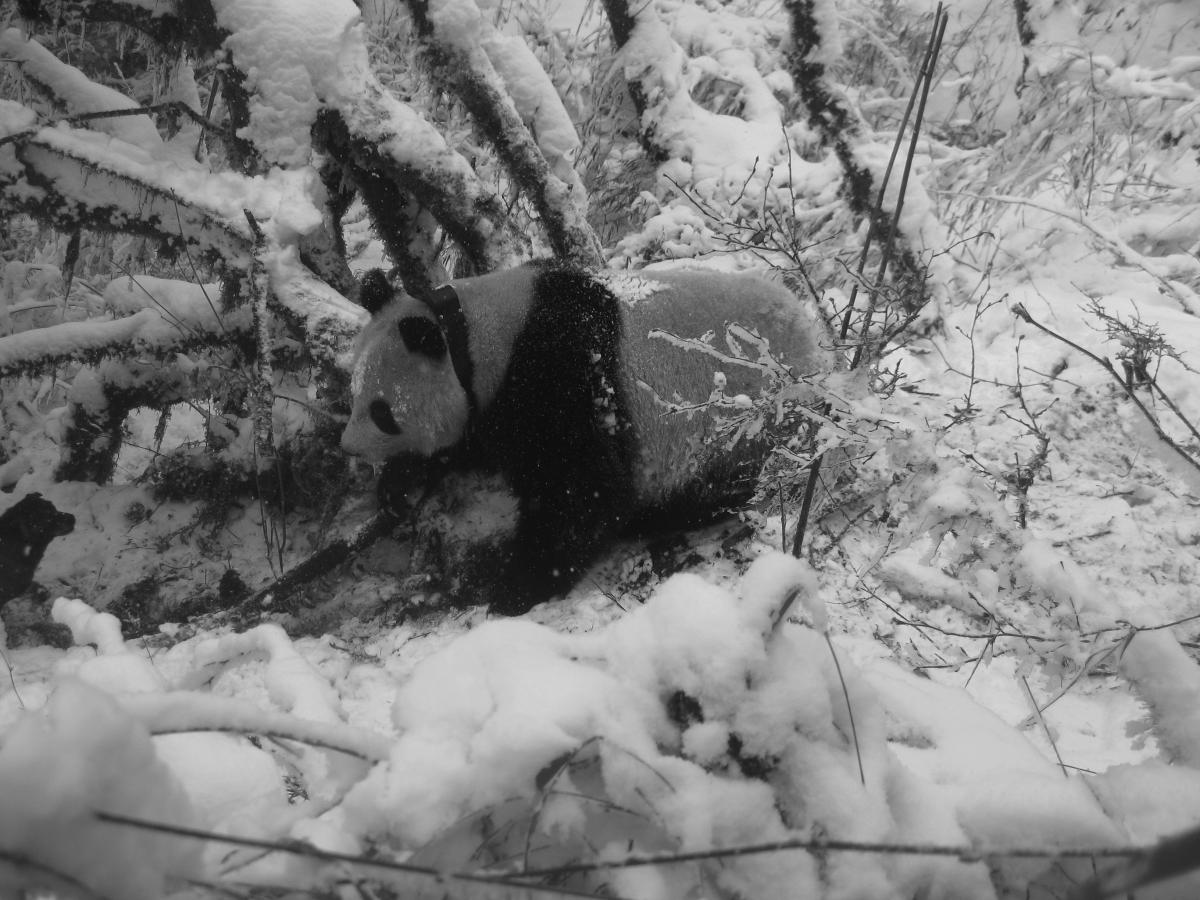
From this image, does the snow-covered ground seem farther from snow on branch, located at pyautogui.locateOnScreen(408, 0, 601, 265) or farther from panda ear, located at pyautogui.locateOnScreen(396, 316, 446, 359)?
snow on branch, located at pyautogui.locateOnScreen(408, 0, 601, 265)

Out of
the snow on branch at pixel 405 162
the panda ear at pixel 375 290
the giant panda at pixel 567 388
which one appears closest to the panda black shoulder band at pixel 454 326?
the giant panda at pixel 567 388

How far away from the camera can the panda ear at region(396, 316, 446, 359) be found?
8.40 ft

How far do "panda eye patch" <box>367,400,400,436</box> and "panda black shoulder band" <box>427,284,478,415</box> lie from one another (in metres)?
0.35

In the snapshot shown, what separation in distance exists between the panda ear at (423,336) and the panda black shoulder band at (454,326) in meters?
0.04

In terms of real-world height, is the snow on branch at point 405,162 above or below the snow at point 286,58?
below

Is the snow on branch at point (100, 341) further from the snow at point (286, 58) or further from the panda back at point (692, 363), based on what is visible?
the panda back at point (692, 363)

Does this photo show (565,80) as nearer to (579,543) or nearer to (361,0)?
(361,0)

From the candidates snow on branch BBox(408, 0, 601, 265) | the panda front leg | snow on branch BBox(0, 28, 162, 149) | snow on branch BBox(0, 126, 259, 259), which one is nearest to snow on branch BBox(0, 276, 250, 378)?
snow on branch BBox(0, 126, 259, 259)

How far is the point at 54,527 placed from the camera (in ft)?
10.4

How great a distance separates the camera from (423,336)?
2605mm

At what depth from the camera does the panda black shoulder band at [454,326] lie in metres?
2.67

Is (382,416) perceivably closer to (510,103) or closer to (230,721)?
(510,103)

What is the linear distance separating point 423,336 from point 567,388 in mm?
639

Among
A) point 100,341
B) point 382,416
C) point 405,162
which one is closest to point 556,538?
point 382,416
